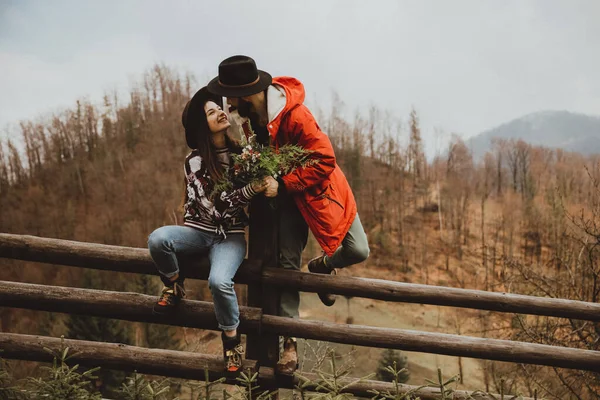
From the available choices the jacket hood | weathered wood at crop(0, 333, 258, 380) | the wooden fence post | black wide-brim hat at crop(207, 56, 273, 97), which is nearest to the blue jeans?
the wooden fence post

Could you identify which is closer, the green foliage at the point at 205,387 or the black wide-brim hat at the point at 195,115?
the green foliage at the point at 205,387

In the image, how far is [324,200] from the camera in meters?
3.18

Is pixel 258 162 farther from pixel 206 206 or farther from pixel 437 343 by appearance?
pixel 437 343

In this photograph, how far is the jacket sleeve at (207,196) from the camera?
308cm

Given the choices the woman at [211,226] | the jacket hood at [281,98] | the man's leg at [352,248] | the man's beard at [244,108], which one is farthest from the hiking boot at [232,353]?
the man's beard at [244,108]

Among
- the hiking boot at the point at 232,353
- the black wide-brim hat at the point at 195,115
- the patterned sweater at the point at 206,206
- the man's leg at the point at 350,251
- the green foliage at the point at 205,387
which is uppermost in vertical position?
the black wide-brim hat at the point at 195,115

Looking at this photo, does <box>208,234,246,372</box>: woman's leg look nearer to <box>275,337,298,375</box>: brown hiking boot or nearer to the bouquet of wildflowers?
<box>275,337,298,375</box>: brown hiking boot

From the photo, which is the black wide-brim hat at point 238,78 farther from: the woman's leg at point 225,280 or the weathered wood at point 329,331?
the weathered wood at point 329,331

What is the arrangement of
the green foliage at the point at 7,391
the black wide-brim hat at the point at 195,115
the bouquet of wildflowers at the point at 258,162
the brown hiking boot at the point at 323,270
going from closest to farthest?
the green foliage at the point at 7,391
the bouquet of wildflowers at the point at 258,162
the black wide-brim hat at the point at 195,115
the brown hiking boot at the point at 323,270

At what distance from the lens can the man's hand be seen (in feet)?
9.71

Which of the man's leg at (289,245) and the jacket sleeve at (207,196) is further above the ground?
the jacket sleeve at (207,196)

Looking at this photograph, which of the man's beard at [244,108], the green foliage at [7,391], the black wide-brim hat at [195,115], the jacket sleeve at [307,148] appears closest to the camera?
the green foliage at [7,391]

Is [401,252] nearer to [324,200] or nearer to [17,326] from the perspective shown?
[17,326]

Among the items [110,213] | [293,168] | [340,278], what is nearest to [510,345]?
[340,278]
